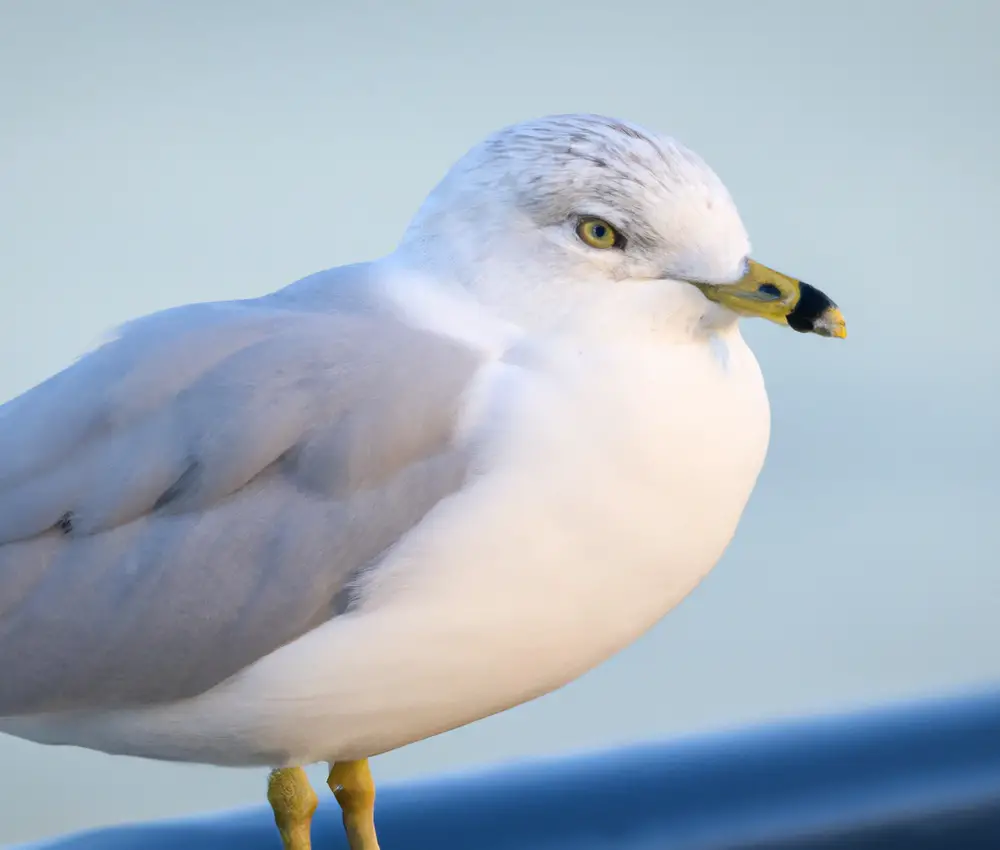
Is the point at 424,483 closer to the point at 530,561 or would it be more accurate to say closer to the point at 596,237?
the point at 530,561

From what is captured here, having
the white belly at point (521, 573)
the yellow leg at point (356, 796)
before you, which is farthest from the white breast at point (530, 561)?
the yellow leg at point (356, 796)

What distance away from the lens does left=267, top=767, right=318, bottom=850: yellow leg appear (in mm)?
1839

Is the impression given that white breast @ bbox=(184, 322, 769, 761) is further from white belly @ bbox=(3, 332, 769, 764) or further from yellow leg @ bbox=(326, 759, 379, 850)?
yellow leg @ bbox=(326, 759, 379, 850)

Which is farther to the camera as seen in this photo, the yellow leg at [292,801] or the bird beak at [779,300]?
the yellow leg at [292,801]

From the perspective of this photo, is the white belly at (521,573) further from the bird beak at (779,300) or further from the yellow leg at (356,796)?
the yellow leg at (356,796)

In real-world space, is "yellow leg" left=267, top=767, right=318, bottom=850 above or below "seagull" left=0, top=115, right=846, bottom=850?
below

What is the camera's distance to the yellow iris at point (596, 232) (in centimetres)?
162

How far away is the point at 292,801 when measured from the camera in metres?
1.84

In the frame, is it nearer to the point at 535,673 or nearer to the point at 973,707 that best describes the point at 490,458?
the point at 535,673

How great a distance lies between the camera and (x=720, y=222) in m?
1.62

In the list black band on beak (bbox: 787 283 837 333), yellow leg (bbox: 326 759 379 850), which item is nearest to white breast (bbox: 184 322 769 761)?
black band on beak (bbox: 787 283 837 333)

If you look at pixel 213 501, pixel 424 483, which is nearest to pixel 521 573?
pixel 424 483

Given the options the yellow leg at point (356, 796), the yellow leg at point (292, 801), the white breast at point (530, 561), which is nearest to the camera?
the white breast at point (530, 561)

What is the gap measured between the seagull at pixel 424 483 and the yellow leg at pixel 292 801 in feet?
0.49
